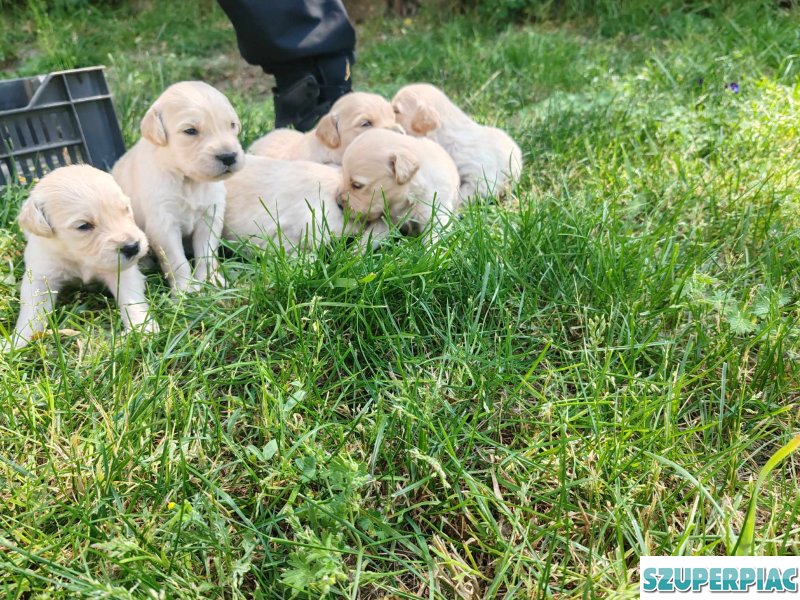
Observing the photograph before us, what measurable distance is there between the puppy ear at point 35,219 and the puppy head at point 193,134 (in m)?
0.56

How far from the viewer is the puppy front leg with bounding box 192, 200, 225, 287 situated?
287 centimetres

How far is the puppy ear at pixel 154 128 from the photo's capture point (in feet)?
9.21

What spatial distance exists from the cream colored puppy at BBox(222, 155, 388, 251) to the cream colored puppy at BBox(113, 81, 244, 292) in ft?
0.47

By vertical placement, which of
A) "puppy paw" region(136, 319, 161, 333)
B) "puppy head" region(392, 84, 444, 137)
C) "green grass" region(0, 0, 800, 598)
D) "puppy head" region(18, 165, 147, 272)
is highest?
"puppy head" region(18, 165, 147, 272)

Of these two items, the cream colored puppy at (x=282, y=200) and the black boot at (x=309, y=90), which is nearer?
the cream colored puppy at (x=282, y=200)

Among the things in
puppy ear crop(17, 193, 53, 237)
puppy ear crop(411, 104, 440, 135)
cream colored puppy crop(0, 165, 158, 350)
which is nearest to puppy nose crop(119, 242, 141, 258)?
cream colored puppy crop(0, 165, 158, 350)

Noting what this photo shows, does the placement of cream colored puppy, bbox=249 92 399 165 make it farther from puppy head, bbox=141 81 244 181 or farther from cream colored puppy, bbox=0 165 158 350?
cream colored puppy, bbox=0 165 158 350

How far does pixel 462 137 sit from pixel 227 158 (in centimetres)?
162

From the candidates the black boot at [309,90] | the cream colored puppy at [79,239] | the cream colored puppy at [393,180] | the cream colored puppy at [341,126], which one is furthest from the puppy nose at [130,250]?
the black boot at [309,90]

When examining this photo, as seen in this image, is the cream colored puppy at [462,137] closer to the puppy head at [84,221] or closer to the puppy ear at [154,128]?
the puppy ear at [154,128]

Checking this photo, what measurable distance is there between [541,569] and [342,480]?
1.77 ft

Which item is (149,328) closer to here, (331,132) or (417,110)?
(331,132)

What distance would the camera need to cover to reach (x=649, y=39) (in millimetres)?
6336

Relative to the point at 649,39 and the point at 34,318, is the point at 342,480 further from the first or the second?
the point at 649,39
